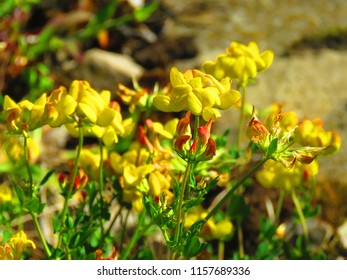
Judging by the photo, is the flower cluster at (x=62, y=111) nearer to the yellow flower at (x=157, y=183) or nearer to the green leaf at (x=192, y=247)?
the yellow flower at (x=157, y=183)

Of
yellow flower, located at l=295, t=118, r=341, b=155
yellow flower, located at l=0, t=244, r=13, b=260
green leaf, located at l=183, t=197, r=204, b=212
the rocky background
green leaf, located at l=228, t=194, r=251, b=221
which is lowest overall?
the rocky background

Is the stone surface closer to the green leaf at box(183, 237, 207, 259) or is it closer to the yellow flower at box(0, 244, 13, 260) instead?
→ the green leaf at box(183, 237, 207, 259)

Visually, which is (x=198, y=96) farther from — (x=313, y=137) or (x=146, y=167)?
(x=313, y=137)

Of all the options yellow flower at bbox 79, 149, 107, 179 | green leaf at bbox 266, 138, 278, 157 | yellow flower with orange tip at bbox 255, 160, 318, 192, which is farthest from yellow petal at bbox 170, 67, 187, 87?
yellow flower with orange tip at bbox 255, 160, 318, 192

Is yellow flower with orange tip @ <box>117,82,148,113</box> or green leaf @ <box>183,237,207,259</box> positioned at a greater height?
yellow flower with orange tip @ <box>117,82,148,113</box>

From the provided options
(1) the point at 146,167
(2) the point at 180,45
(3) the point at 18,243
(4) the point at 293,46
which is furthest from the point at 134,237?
(4) the point at 293,46

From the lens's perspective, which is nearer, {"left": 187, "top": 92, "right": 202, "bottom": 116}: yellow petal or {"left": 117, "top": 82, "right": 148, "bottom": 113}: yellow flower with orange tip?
{"left": 187, "top": 92, "right": 202, "bottom": 116}: yellow petal
